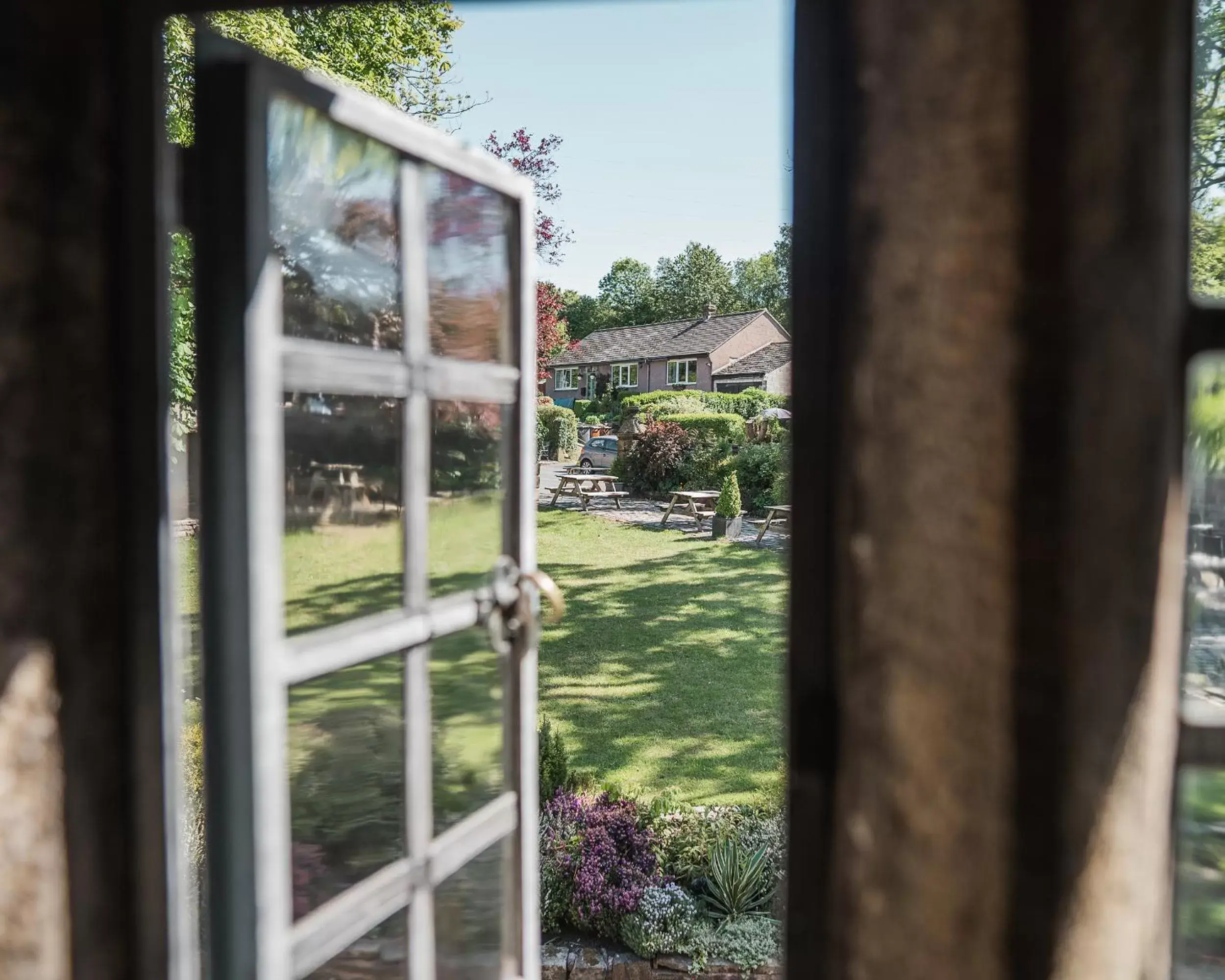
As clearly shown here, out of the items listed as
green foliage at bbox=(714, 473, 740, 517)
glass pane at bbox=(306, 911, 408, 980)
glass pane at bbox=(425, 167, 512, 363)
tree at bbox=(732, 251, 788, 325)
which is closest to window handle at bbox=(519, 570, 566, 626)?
glass pane at bbox=(425, 167, 512, 363)

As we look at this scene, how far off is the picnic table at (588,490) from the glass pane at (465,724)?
14.3 meters

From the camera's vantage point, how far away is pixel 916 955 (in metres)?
0.74

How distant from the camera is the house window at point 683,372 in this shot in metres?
32.6

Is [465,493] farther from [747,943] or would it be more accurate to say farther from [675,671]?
[675,671]

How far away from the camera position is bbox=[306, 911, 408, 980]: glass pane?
1248 millimetres

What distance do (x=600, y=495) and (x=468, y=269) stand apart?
15320 mm

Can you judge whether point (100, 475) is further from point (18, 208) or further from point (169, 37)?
point (169, 37)

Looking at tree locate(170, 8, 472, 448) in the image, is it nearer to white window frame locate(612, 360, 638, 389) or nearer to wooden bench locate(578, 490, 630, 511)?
wooden bench locate(578, 490, 630, 511)

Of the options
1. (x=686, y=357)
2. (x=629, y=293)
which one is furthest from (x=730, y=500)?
(x=629, y=293)

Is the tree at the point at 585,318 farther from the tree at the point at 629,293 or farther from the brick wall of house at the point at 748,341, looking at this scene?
the brick wall of house at the point at 748,341

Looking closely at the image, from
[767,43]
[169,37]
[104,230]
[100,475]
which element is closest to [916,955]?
[100,475]

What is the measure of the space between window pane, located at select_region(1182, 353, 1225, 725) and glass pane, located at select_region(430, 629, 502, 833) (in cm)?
101

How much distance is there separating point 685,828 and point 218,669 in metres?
4.00

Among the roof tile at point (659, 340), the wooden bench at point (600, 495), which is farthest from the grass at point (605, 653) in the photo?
the roof tile at point (659, 340)
